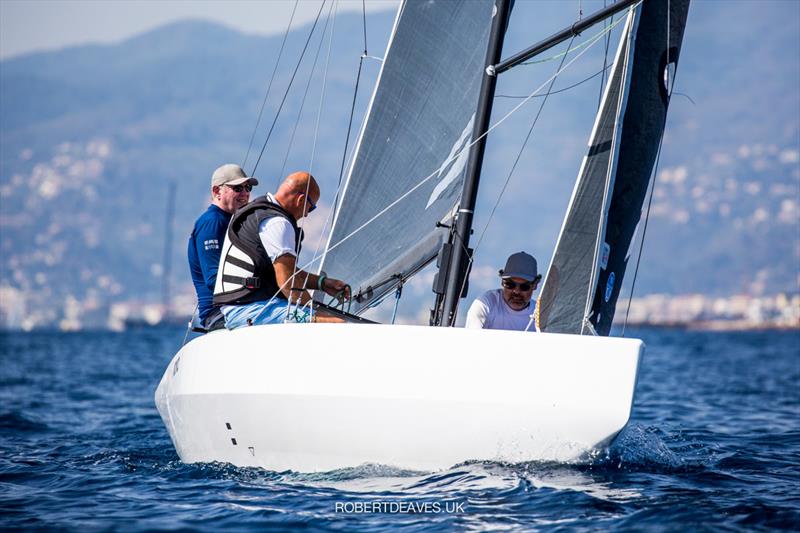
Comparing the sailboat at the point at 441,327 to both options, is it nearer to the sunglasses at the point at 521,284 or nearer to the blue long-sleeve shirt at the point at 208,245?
the sunglasses at the point at 521,284

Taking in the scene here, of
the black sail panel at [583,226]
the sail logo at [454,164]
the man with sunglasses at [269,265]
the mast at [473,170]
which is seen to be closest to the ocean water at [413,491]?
the black sail panel at [583,226]

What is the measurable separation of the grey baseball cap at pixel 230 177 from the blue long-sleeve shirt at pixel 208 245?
15cm

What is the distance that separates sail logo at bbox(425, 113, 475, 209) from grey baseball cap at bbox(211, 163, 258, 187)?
3.53 ft

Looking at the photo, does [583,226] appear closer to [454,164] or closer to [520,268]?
[520,268]

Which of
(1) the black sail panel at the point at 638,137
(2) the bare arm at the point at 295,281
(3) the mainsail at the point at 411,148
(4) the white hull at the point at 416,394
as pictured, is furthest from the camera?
(3) the mainsail at the point at 411,148

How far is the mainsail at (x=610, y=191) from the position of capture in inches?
238

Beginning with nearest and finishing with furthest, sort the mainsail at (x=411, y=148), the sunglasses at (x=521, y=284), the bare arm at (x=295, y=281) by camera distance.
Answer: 1. the bare arm at (x=295, y=281)
2. the sunglasses at (x=521, y=284)
3. the mainsail at (x=411, y=148)

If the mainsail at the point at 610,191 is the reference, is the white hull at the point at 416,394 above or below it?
below

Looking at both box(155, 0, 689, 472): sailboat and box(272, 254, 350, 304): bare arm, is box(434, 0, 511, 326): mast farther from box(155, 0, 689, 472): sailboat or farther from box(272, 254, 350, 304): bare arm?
box(272, 254, 350, 304): bare arm

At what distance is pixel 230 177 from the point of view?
21.8 ft

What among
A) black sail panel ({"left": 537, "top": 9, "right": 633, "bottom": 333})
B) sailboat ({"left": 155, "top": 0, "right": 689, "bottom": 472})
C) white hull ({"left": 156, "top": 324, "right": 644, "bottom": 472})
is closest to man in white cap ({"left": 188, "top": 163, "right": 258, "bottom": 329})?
sailboat ({"left": 155, "top": 0, "right": 689, "bottom": 472})

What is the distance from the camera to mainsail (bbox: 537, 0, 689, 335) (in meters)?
6.04

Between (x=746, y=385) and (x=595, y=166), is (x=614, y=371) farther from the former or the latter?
(x=746, y=385)

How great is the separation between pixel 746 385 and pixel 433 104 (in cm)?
1020
